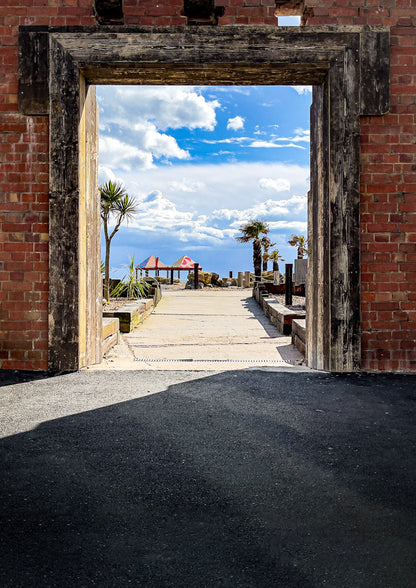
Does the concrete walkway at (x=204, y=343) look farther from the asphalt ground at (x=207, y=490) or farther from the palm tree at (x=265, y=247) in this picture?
the palm tree at (x=265, y=247)

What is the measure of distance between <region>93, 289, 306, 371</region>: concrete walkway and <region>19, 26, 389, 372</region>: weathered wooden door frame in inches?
33.3

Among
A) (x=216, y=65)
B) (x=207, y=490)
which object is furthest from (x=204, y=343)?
(x=207, y=490)

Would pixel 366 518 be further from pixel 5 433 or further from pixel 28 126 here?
pixel 28 126

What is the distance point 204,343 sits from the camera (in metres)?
7.86

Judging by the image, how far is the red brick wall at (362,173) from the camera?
4285 millimetres

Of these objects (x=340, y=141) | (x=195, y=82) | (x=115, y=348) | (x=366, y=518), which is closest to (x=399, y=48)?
(x=340, y=141)

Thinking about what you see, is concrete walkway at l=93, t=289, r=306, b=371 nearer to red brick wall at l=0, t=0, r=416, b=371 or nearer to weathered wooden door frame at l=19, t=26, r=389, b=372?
weathered wooden door frame at l=19, t=26, r=389, b=372

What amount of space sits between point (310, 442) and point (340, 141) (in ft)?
9.58

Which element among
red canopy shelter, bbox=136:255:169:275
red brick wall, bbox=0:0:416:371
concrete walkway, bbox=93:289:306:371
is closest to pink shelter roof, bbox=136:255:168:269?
red canopy shelter, bbox=136:255:169:275

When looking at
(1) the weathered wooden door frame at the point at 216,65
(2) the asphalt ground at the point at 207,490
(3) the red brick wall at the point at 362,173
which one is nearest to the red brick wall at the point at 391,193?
(3) the red brick wall at the point at 362,173

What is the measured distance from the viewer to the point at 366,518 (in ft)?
5.83

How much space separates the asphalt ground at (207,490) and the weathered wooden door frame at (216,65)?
1.02 m

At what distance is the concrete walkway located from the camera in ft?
17.2

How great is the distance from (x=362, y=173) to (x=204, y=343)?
4383 mm
